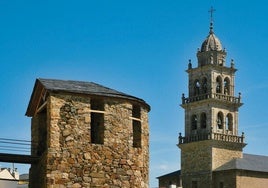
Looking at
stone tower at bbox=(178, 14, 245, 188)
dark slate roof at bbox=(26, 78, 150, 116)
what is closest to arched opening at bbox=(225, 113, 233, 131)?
→ stone tower at bbox=(178, 14, 245, 188)

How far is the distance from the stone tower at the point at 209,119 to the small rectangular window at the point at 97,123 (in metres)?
46.7

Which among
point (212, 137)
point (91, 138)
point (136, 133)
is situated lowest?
point (91, 138)

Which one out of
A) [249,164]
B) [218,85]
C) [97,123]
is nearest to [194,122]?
[218,85]

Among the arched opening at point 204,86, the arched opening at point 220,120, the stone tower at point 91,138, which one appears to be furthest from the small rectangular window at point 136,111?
the arched opening at point 204,86

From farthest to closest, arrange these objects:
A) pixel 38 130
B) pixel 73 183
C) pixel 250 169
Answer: pixel 250 169
pixel 38 130
pixel 73 183

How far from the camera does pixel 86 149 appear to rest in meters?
23.2

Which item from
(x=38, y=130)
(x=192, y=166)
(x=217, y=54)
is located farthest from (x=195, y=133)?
(x=38, y=130)

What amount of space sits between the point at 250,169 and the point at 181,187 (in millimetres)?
6474

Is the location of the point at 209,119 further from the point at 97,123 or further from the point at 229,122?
the point at 97,123

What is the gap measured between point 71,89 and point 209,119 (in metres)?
49.2

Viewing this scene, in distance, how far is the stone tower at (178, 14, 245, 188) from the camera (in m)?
70.6

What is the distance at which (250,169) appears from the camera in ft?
229

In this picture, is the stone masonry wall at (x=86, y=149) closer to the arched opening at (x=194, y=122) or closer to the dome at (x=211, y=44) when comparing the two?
the arched opening at (x=194, y=122)

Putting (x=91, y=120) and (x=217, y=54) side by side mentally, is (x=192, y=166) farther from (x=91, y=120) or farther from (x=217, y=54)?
(x=91, y=120)
